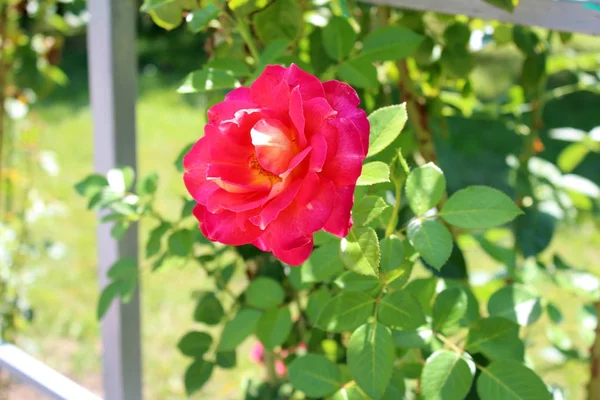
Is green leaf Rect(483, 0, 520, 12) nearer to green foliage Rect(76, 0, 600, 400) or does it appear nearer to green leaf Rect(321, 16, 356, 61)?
green foliage Rect(76, 0, 600, 400)

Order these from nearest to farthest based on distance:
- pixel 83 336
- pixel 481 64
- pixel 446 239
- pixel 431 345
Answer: pixel 446 239, pixel 431 345, pixel 83 336, pixel 481 64

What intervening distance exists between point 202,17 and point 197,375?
20.0 inches

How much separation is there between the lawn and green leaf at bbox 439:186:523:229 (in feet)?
2.32

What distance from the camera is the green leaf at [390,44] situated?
0.85 m

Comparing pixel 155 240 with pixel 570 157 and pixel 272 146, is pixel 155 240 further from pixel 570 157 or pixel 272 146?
pixel 570 157

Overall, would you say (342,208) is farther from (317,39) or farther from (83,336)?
(83,336)

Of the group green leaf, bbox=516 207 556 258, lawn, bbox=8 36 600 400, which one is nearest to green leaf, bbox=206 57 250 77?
Result: green leaf, bbox=516 207 556 258

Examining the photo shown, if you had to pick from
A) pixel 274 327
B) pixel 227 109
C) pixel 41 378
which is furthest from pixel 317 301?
pixel 41 378

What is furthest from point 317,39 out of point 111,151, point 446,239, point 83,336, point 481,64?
point 481,64

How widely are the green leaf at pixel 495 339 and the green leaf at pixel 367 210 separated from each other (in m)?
0.21

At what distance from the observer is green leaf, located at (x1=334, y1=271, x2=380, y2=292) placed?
0.68 meters

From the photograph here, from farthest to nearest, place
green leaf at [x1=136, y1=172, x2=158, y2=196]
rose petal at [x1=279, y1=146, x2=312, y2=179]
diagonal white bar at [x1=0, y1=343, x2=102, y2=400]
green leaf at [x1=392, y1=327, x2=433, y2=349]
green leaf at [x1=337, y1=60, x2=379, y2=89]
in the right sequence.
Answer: diagonal white bar at [x1=0, y1=343, x2=102, y2=400], green leaf at [x1=136, y1=172, x2=158, y2=196], green leaf at [x1=337, y1=60, x2=379, y2=89], green leaf at [x1=392, y1=327, x2=433, y2=349], rose petal at [x1=279, y1=146, x2=312, y2=179]

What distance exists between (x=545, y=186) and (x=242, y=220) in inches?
34.8

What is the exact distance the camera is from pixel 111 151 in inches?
42.4
